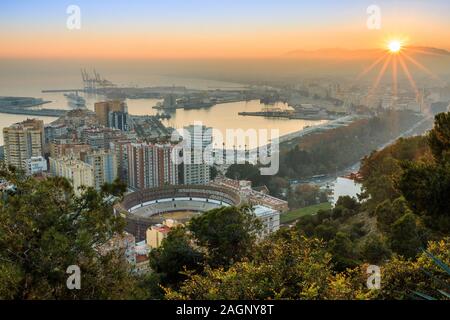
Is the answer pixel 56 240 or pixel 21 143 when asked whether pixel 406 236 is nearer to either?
pixel 56 240

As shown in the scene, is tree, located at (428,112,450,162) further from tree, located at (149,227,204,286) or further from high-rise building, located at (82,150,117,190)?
high-rise building, located at (82,150,117,190)

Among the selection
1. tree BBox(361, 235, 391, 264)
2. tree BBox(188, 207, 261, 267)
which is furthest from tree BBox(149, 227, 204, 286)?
tree BBox(361, 235, 391, 264)

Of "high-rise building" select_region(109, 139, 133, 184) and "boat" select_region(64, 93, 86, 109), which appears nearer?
"high-rise building" select_region(109, 139, 133, 184)

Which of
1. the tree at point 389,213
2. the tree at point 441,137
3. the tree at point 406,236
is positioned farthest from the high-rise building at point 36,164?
the tree at point 441,137

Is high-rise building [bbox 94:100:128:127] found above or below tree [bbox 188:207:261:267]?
above

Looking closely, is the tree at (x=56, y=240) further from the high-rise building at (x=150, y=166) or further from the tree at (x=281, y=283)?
the high-rise building at (x=150, y=166)

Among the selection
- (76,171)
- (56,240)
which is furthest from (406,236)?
(76,171)
